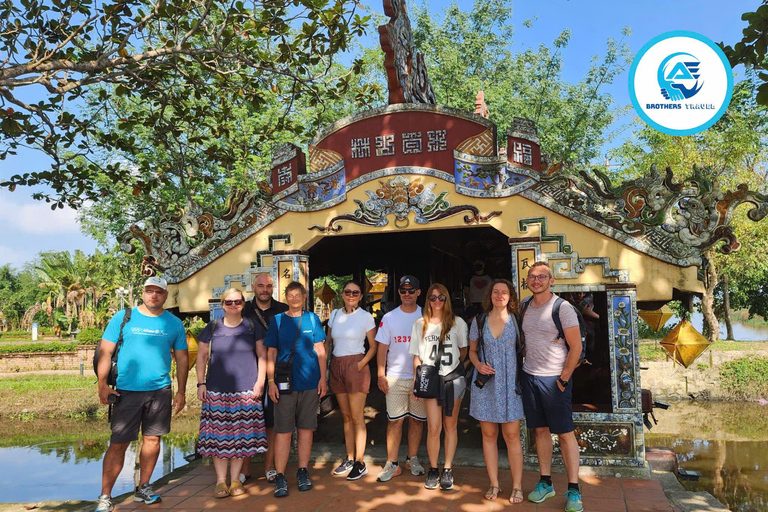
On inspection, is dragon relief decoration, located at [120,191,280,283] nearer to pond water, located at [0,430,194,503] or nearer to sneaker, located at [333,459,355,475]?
sneaker, located at [333,459,355,475]

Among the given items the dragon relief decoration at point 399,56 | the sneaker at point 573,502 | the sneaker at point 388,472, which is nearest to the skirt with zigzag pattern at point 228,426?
the sneaker at point 388,472

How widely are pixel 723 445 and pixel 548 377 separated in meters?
9.61

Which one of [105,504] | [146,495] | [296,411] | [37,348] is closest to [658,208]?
[296,411]

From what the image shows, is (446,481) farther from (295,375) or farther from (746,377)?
(746,377)

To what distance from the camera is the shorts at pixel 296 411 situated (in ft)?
14.8

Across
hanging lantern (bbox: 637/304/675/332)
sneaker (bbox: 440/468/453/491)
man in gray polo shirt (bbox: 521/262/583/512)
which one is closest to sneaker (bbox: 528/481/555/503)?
man in gray polo shirt (bbox: 521/262/583/512)

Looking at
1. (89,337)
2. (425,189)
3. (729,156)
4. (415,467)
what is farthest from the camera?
(89,337)

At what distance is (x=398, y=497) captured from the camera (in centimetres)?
429

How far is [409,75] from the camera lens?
6.07 meters

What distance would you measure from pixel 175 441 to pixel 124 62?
348 inches

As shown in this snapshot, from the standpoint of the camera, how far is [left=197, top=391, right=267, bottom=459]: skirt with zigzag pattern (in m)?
4.46

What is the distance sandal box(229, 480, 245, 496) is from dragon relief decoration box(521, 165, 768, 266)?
3.48 metres

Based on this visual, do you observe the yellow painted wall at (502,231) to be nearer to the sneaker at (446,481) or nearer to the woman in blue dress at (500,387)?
the woman in blue dress at (500,387)

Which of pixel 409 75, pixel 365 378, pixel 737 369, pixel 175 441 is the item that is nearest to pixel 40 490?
pixel 175 441
